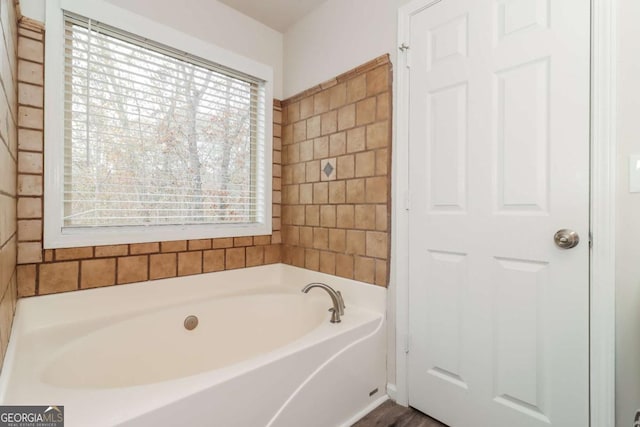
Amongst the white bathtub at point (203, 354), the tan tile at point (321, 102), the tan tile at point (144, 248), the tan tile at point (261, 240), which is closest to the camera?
the white bathtub at point (203, 354)

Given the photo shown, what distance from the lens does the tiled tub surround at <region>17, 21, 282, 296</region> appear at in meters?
1.41

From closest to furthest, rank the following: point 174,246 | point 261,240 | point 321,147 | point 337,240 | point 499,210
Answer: point 499,210 → point 174,246 → point 337,240 → point 321,147 → point 261,240

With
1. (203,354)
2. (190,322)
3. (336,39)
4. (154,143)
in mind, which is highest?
(336,39)

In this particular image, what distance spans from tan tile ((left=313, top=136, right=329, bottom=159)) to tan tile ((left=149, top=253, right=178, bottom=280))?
113 cm

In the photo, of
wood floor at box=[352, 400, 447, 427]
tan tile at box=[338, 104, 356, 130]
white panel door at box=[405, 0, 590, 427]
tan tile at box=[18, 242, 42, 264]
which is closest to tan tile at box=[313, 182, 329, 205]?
tan tile at box=[338, 104, 356, 130]

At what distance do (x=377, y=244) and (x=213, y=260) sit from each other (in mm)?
1101

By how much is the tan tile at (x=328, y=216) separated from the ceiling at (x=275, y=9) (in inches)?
55.5

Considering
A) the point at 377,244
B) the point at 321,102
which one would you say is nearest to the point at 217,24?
the point at 321,102

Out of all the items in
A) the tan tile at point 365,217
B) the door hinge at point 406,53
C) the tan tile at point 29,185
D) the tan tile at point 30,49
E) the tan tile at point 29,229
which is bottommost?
the tan tile at point 29,229

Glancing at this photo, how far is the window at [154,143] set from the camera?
1.58 meters

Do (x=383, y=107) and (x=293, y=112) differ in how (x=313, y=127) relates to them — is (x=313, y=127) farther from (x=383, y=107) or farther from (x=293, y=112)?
(x=383, y=107)

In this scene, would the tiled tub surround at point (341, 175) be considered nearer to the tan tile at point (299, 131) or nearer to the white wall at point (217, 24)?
the tan tile at point (299, 131)

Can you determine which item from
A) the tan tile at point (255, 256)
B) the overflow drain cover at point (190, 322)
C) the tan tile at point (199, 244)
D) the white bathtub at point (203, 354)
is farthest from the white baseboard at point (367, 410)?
the tan tile at point (199, 244)

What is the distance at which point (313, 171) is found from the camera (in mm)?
2166
